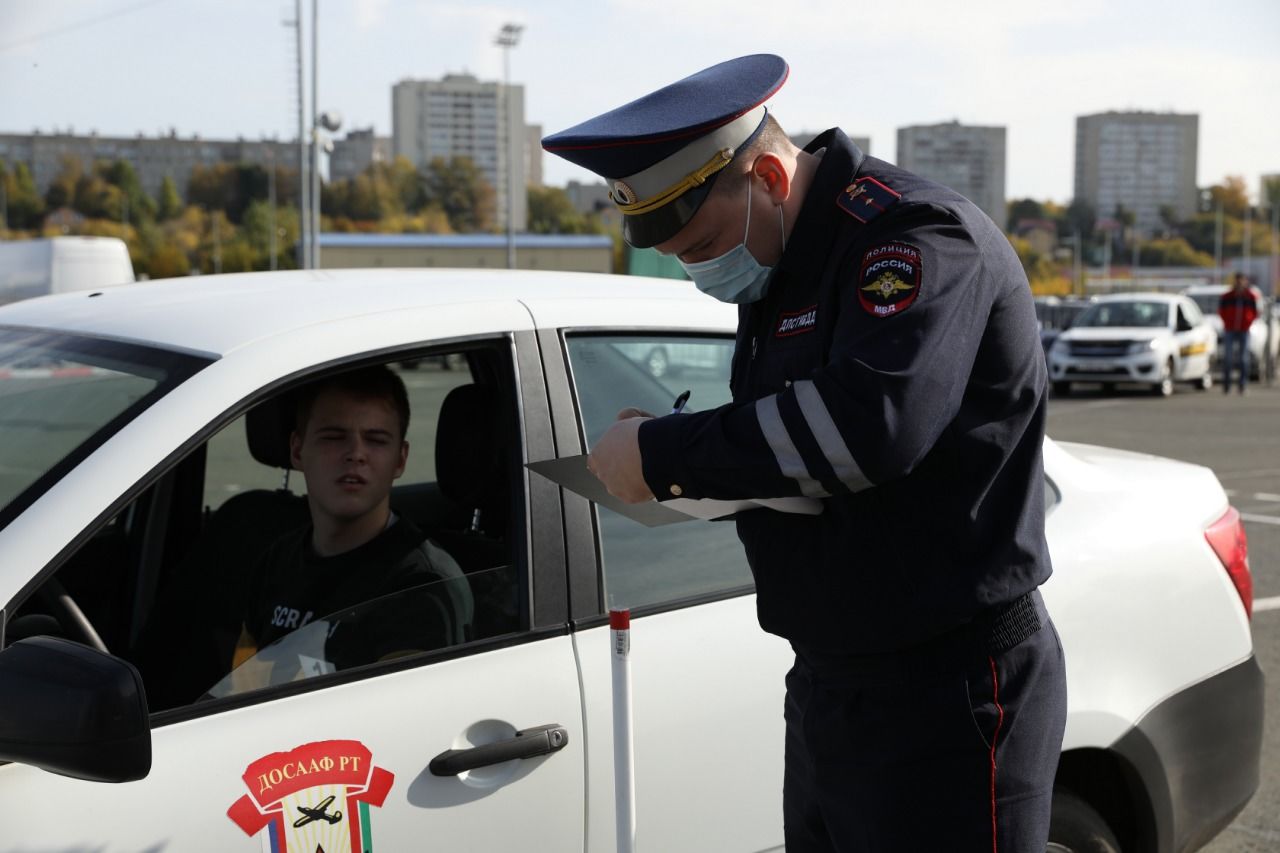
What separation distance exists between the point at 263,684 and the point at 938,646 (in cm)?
103

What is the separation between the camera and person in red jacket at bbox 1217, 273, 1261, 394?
69.8ft

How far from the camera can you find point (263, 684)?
2.14 m

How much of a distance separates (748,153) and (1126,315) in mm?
22228

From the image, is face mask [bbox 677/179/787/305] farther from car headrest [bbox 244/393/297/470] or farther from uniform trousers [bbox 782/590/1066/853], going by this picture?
car headrest [bbox 244/393/297/470]

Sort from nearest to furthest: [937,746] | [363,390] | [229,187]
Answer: [937,746], [363,390], [229,187]

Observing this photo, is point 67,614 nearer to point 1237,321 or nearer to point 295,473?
point 295,473

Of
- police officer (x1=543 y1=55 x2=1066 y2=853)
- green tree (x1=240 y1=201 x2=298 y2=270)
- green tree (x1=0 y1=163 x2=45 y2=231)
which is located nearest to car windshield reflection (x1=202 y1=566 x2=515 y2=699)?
police officer (x1=543 y1=55 x2=1066 y2=853)

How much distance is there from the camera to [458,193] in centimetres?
13075

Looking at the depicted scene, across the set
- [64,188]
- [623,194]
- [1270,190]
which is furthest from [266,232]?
[1270,190]

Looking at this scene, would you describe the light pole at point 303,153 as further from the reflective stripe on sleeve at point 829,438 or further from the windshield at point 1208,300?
the reflective stripe on sleeve at point 829,438

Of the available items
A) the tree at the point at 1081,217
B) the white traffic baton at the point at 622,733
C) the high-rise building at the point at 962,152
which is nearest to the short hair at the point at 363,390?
the white traffic baton at the point at 622,733

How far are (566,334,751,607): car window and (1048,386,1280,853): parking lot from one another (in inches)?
44.5

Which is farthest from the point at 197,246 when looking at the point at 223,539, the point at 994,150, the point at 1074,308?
the point at 223,539

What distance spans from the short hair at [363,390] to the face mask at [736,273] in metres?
0.80
